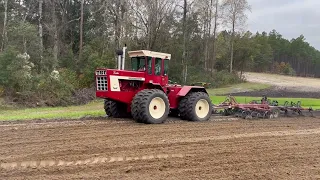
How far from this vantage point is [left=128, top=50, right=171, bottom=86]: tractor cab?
12.7 metres

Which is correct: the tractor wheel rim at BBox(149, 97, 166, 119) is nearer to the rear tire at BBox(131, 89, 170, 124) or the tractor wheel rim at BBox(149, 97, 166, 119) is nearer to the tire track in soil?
the rear tire at BBox(131, 89, 170, 124)

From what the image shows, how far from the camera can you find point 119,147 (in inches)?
319

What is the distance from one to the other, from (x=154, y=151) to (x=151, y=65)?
212 inches

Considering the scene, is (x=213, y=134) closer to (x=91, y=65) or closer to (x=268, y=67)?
(x=91, y=65)

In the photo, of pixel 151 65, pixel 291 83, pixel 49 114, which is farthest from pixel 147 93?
pixel 291 83

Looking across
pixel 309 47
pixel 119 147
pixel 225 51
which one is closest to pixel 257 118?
pixel 119 147

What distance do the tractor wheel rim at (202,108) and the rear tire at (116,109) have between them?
8.31ft

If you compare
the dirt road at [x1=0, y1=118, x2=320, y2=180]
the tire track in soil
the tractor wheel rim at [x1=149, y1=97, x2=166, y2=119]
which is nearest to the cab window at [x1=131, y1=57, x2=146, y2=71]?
the tractor wheel rim at [x1=149, y1=97, x2=166, y2=119]

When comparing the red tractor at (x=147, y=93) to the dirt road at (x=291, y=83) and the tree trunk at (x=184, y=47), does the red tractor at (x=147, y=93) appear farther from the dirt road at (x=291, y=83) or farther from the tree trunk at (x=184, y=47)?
the dirt road at (x=291, y=83)

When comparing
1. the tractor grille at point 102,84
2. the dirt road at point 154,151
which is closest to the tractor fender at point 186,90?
the dirt road at point 154,151

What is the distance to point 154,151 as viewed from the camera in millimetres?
7852

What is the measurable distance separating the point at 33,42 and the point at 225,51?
91.4 ft

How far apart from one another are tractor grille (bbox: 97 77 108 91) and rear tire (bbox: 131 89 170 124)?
1009mm

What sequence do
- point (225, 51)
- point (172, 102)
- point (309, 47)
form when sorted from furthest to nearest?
point (309, 47) → point (225, 51) → point (172, 102)
